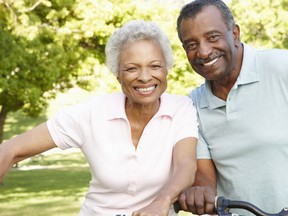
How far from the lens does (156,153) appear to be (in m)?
3.76

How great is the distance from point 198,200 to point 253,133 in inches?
21.7

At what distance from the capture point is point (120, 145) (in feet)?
12.4

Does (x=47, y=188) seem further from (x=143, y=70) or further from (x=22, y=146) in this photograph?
(x=143, y=70)

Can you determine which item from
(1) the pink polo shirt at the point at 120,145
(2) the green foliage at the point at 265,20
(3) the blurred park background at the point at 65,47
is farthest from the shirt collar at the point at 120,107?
(2) the green foliage at the point at 265,20

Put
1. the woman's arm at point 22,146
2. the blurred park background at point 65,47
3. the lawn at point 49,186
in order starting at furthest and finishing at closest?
the blurred park background at point 65,47
the lawn at point 49,186
the woman's arm at point 22,146

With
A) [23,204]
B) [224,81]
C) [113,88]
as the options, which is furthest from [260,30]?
[224,81]

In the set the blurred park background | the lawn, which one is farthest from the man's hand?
the blurred park background

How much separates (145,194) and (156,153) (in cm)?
22

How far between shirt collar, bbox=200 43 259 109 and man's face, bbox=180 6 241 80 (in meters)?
0.08

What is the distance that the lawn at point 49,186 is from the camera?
53.8ft

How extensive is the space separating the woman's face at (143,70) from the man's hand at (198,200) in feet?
1.88

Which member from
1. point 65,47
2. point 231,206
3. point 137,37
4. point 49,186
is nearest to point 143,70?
point 137,37

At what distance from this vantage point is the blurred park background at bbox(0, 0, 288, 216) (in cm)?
1711

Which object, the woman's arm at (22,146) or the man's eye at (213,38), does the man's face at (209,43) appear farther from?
the woman's arm at (22,146)
